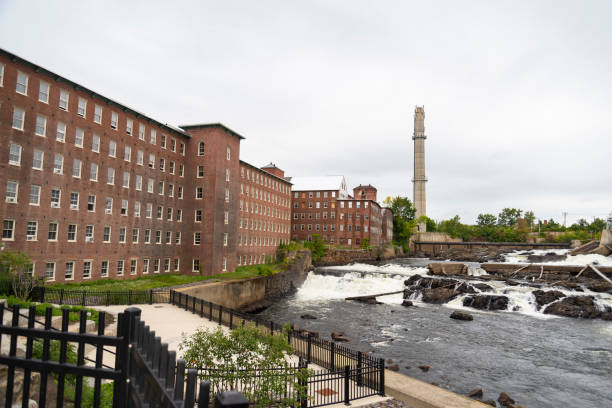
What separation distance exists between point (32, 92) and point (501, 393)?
39.9m

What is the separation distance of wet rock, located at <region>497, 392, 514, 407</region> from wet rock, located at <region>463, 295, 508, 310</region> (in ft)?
79.7

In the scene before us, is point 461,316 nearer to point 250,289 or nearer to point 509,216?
point 250,289

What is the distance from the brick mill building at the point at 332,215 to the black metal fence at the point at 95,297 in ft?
244

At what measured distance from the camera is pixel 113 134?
4031cm

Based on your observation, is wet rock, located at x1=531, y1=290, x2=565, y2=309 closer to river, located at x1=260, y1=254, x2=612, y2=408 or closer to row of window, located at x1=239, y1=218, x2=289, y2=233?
river, located at x1=260, y1=254, x2=612, y2=408

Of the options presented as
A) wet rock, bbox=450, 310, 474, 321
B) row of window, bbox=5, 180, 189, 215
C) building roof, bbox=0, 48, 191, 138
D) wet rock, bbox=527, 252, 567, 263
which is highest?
building roof, bbox=0, 48, 191, 138

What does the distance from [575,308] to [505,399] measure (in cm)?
2567

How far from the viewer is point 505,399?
59.8 ft

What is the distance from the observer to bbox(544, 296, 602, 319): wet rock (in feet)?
120

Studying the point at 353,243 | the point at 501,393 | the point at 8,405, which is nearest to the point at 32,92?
the point at 8,405

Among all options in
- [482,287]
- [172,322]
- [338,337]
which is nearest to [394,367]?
[338,337]

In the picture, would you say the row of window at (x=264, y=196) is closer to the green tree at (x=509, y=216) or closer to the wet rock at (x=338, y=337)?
the wet rock at (x=338, y=337)

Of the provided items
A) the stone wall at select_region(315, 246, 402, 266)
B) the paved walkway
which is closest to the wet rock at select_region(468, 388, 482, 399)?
the paved walkway

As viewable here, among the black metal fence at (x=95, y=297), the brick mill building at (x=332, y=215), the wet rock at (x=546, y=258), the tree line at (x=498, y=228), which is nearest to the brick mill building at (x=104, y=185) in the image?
the black metal fence at (x=95, y=297)
